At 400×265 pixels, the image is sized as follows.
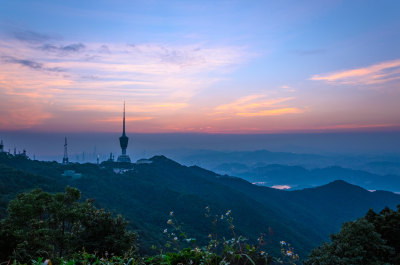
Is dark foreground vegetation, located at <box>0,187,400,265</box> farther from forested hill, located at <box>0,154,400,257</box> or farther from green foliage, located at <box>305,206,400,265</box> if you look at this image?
forested hill, located at <box>0,154,400,257</box>

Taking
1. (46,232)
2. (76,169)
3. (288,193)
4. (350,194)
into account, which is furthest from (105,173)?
(350,194)

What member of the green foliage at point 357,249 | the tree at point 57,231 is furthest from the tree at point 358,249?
the tree at point 57,231

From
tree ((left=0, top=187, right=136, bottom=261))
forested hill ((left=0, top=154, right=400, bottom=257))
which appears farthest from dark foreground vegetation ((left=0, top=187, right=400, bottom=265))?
forested hill ((left=0, top=154, right=400, bottom=257))

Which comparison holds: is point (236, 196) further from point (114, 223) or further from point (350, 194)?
point (114, 223)

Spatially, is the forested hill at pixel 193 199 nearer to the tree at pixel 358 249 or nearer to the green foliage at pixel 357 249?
the green foliage at pixel 357 249

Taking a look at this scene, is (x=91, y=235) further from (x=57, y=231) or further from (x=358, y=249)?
(x=358, y=249)

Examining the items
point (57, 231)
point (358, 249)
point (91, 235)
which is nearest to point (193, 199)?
point (57, 231)
